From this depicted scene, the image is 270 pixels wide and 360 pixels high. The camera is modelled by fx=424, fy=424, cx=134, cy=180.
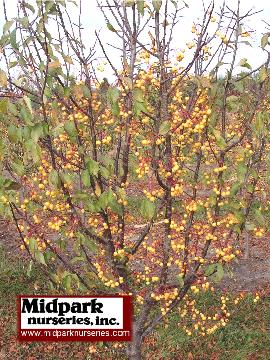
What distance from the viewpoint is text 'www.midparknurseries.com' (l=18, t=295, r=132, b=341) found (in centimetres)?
554

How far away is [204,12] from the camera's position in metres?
4.31

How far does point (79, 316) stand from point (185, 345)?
3.53 meters

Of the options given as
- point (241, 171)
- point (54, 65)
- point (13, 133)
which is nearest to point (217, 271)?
point (241, 171)

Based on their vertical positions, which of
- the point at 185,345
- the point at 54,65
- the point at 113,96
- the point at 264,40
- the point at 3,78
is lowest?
the point at 185,345

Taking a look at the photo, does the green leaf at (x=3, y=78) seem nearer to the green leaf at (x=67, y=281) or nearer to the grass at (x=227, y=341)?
the green leaf at (x=67, y=281)

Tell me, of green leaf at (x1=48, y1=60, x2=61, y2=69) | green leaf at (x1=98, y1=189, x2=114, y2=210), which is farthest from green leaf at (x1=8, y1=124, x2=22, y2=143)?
green leaf at (x1=98, y1=189, x2=114, y2=210)

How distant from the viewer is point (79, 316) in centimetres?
556

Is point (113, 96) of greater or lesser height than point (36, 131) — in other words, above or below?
above

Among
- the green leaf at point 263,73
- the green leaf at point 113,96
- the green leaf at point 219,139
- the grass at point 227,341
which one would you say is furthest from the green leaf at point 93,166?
the grass at point 227,341

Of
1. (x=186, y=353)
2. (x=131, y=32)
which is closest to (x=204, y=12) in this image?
(x=131, y=32)

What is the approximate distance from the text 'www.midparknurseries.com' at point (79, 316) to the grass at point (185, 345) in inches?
83.1

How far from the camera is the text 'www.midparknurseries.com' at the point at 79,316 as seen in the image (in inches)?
218

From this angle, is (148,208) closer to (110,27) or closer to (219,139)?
(219,139)

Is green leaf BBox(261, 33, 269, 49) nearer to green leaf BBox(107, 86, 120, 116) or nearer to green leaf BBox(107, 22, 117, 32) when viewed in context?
green leaf BBox(107, 22, 117, 32)
